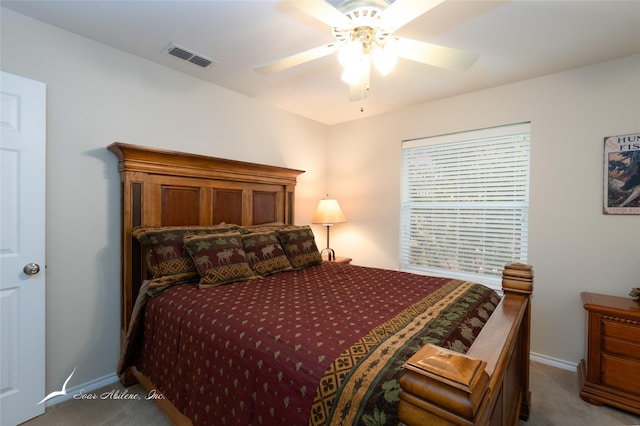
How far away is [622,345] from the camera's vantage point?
6.66ft

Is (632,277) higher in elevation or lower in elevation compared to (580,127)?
lower

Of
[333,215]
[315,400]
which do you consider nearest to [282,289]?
[315,400]

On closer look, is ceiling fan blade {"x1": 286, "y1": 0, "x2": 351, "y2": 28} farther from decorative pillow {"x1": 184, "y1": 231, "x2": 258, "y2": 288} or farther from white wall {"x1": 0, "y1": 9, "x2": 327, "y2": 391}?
white wall {"x1": 0, "y1": 9, "x2": 327, "y2": 391}

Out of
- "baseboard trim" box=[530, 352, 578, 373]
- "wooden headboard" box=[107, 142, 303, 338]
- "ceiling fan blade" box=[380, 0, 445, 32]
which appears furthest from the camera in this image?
"baseboard trim" box=[530, 352, 578, 373]

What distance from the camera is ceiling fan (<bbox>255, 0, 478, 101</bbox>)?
1338 mm

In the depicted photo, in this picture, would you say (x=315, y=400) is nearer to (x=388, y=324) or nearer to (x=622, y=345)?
(x=388, y=324)

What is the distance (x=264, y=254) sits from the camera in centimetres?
246

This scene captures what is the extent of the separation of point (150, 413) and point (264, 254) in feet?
4.19

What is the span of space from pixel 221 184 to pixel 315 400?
227cm

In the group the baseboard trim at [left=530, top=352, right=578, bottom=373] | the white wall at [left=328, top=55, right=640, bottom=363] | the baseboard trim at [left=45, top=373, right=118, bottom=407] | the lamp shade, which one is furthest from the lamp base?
the baseboard trim at [left=45, top=373, right=118, bottom=407]

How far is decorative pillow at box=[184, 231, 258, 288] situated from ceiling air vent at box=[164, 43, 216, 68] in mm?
1437

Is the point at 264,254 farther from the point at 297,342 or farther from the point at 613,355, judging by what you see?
the point at 613,355

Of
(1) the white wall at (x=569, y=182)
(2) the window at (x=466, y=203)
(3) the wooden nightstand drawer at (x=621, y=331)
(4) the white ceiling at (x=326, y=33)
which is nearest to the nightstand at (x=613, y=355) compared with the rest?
(3) the wooden nightstand drawer at (x=621, y=331)

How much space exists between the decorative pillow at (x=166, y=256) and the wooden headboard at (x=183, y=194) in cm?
20
